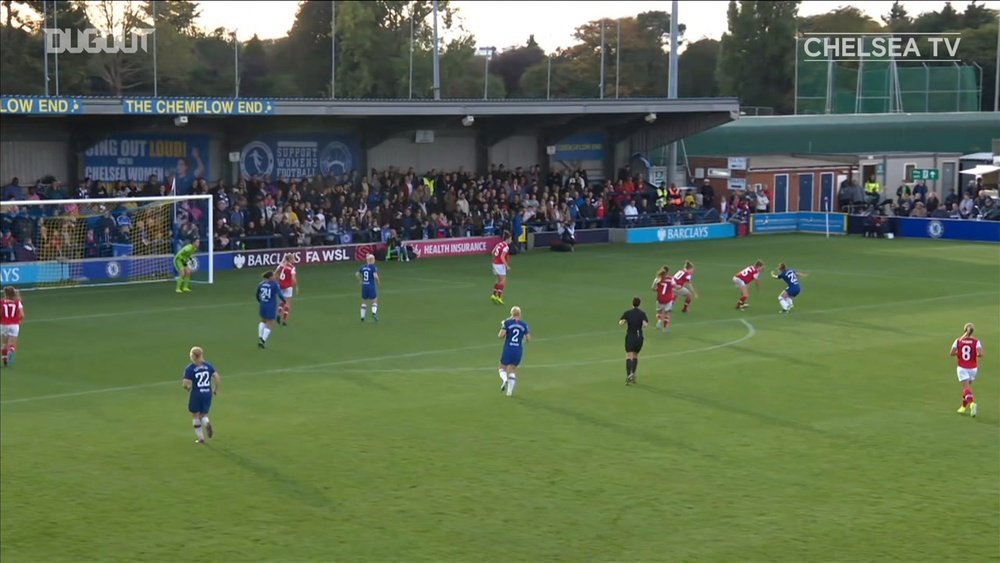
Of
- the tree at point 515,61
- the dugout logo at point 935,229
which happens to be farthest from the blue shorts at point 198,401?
the tree at point 515,61

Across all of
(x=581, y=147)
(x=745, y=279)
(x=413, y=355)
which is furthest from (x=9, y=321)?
(x=581, y=147)

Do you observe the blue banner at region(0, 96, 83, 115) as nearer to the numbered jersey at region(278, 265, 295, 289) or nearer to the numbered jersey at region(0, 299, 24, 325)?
the numbered jersey at region(278, 265, 295, 289)

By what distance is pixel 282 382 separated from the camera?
25.2 m

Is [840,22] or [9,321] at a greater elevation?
[840,22]

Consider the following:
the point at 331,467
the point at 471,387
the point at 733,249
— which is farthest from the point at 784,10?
the point at 331,467

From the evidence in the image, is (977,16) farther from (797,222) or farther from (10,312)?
(10,312)

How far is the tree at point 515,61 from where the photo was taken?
12450cm

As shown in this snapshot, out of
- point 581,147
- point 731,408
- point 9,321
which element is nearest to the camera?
point 731,408

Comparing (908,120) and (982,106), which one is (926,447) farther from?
(982,106)

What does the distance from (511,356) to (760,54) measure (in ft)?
265

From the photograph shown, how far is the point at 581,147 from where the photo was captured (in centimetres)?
6103

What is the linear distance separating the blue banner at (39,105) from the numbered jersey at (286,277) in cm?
1218

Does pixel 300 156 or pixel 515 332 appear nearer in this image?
pixel 515 332

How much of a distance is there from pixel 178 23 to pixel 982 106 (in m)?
53.0
